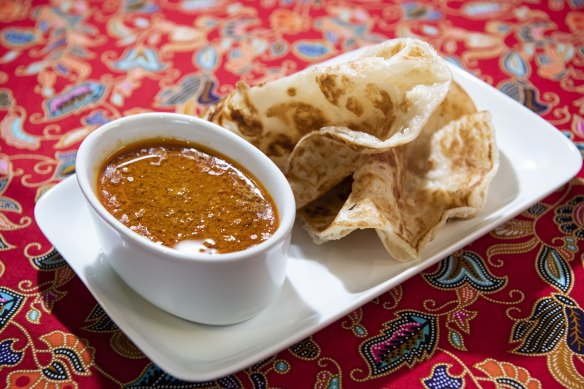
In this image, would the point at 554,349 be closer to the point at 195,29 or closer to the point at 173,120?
the point at 173,120

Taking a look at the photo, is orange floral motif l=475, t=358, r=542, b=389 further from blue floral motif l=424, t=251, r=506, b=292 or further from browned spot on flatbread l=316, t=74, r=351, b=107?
browned spot on flatbread l=316, t=74, r=351, b=107

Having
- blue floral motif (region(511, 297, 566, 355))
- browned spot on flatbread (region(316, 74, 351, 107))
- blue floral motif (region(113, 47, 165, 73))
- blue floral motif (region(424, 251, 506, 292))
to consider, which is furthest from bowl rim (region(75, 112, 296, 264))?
blue floral motif (region(113, 47, 165, 73))

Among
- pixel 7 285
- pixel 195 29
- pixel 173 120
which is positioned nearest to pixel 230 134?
pixel 173 120

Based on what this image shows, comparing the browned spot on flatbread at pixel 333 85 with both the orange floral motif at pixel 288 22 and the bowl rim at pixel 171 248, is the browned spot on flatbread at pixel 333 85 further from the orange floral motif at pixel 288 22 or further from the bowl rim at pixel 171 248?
the orange floral motif at pixel 288 22

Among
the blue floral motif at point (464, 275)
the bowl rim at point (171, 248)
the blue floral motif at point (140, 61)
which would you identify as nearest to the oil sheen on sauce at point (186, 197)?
the bowl rim at point (171, 248)

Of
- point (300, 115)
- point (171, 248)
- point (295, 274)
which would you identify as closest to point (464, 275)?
point (295, 274)
